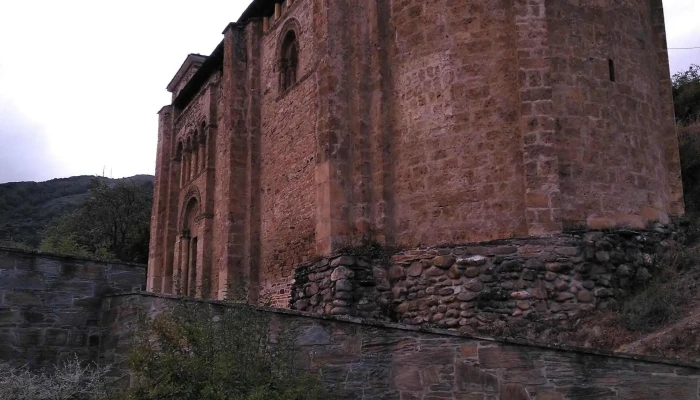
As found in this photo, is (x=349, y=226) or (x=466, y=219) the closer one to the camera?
(x=466, y=219)

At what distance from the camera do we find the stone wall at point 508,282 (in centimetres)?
1081

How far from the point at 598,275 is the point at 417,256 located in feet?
9.86

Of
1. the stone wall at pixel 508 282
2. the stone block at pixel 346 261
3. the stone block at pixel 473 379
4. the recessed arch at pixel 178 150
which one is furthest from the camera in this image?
the recessed arch at pixel 178 150

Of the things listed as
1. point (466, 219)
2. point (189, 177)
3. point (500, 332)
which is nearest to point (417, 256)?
point (466, 219)

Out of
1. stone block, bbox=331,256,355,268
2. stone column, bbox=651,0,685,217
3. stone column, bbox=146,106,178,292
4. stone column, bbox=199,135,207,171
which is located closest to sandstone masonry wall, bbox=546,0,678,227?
stone column, bbox=651,0,685,217

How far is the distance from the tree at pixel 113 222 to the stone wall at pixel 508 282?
22091mm

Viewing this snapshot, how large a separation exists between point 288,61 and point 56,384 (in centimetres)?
1128

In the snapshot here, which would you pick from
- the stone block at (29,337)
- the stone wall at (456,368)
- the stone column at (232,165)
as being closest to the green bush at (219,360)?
the stone wall at (456,368)

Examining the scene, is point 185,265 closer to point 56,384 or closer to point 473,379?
point 56,384

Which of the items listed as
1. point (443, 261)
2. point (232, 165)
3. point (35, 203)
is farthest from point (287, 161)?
point (35, 203)

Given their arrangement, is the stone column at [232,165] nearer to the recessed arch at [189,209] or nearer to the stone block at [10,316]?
the recessed arch at [189,209]

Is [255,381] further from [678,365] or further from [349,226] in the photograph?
[349,226]

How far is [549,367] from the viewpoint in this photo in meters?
6.55

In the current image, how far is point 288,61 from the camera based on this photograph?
17.2 metres
